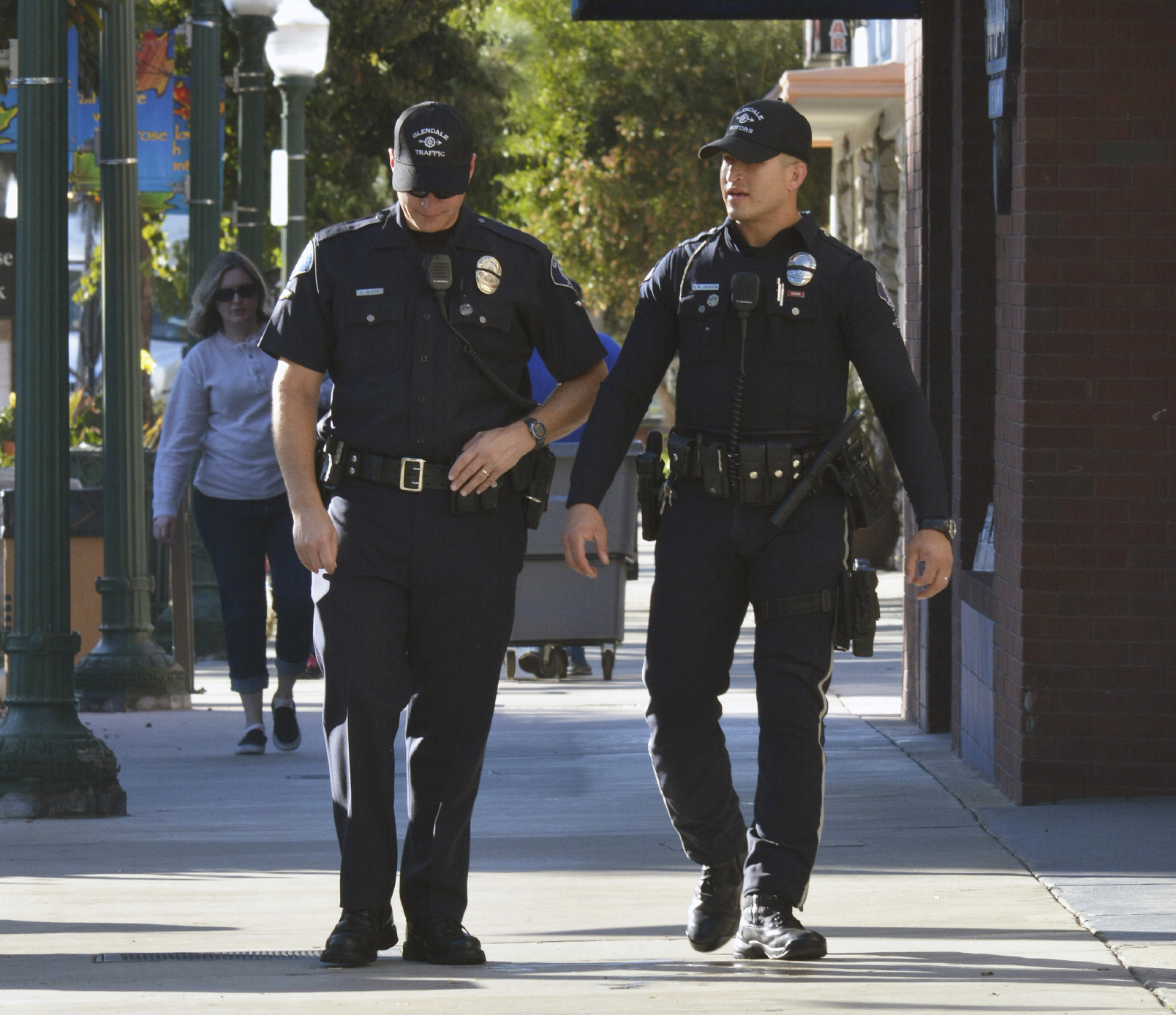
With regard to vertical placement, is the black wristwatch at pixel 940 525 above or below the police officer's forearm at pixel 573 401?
below

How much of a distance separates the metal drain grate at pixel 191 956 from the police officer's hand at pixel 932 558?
5.29 feet

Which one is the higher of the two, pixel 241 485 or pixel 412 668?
pixel 241 485

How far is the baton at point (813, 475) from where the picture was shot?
193 inches

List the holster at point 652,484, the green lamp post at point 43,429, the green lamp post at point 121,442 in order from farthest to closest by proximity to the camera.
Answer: the green lamp post at point 121,442 → the green lamp post at point 43,429 → the holster at point 652,484

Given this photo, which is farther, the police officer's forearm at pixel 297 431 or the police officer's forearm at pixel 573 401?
the police officer's forearm at pixel 573 401

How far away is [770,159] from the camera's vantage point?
197 inches

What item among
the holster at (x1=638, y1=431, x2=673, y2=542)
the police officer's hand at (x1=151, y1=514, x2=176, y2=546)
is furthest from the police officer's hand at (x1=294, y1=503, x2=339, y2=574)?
the police officer's hand at (x1=151, y1=514, x2=176, y2=546)

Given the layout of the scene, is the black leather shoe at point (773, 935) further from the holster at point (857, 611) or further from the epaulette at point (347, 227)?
the epaulette at point (347, 227)

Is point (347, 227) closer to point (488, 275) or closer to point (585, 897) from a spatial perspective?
point (488, 275)

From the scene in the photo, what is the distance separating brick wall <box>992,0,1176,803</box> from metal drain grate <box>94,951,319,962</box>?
8.98 feet

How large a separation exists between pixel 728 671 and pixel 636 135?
30.6m

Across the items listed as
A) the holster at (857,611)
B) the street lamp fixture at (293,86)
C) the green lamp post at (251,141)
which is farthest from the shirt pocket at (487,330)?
the green lamp post at (251,141)

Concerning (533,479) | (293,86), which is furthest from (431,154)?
(293,86)

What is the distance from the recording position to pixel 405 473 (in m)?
4.88
